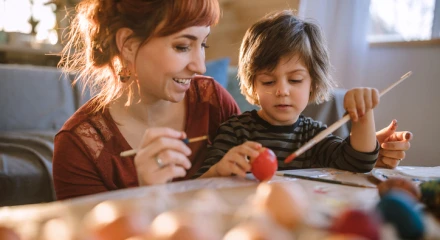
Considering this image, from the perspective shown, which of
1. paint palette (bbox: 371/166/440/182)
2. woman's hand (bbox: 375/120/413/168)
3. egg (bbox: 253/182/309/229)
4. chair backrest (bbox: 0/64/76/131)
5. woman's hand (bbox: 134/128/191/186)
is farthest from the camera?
chair backrest (bbox: 0/64/76/131)

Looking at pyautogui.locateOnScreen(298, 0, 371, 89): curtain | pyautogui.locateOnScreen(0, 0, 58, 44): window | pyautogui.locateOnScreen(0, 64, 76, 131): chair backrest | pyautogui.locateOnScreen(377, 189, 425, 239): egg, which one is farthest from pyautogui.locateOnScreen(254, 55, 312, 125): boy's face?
pyautogui.locateOnScreen(0, 0, 58, 44): window

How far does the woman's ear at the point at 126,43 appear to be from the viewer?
1211 millimetres

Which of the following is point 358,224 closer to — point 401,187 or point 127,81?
point 401,187

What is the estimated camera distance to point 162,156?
0.83 metres

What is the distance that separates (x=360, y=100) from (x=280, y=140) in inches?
11.8

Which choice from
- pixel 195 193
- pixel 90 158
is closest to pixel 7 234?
pixel 195 193

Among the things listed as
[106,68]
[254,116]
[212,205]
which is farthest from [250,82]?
[212,205]

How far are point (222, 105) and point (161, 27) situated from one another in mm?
387

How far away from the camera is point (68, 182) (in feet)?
3.83

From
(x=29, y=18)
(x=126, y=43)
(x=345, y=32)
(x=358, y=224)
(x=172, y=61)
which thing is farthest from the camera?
(x=29, y=18)

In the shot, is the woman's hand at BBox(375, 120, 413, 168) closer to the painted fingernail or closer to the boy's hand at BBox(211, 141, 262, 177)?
the painted fingernail

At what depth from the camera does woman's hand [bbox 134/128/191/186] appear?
833mm

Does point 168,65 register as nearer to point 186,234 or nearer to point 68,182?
point 68,182

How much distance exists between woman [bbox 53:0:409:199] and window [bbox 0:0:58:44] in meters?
2.83
